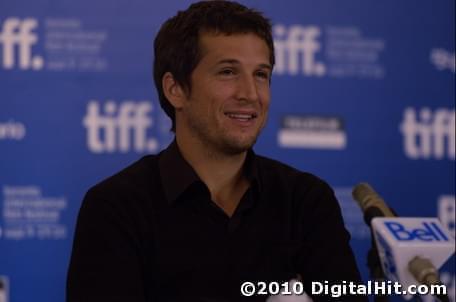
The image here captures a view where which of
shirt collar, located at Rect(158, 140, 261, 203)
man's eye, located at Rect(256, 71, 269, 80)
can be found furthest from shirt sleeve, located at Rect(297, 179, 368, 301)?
man's eye, located at Rect(256, 71, 269, 80)

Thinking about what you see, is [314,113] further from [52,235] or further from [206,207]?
[206,207]

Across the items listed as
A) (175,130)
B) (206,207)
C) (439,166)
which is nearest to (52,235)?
(175,130)

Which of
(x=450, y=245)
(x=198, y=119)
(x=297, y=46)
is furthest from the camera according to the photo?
(x=297, y=46)

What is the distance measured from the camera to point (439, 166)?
10.8ft

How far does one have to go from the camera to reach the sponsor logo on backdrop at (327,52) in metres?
3.20

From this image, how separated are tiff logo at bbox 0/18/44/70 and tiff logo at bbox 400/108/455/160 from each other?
4.80 ft

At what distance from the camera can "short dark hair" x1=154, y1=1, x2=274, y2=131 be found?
6.88ft

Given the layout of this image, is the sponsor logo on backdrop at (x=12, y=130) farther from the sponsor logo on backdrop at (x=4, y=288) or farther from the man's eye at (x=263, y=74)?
the man's eye at (x=263, y=74)

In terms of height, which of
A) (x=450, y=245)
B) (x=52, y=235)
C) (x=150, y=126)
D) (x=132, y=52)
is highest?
(x=132, y=52)

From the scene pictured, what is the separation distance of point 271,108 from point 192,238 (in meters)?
1.33

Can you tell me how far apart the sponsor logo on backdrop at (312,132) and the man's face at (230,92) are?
43.3 inches

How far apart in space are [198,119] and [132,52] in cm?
108

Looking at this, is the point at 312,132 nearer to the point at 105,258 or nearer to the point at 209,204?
the point at 209,204

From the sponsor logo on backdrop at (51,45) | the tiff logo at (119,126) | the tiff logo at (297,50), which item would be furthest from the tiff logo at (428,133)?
the sponsor logo on backdrop at (51,45)
